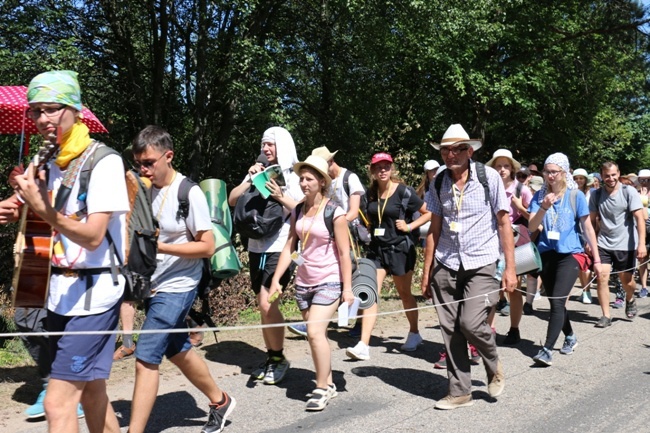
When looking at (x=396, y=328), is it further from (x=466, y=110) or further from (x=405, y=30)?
(x=466, y=110)

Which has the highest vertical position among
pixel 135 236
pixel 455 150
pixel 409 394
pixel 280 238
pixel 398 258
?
pixel 455 150

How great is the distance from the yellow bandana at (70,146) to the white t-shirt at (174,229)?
1127 mm

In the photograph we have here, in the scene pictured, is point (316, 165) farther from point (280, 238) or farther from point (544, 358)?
point (544, 358)

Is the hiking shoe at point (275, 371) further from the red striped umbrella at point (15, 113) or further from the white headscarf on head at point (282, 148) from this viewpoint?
the red striped umbrella at point (15, 113)

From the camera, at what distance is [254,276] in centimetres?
604

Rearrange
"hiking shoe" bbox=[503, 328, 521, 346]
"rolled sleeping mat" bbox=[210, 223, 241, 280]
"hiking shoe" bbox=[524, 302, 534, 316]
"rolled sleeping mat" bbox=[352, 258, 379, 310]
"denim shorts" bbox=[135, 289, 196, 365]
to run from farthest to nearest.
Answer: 1. "hiking shoe" bbox=[524, 302, 534, 316]
2. "hiking shoe" bbox=[503, 328, 521, 346]
3. "rolled sleeping mat" bbox=[352, 258, 379, 310]
4. "rolled sleeping mat" bbox=[210, 223, 241, 280]
5. "denim shorts" bbox=[135, 289, 196, 365]

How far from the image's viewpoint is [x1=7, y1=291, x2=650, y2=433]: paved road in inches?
197

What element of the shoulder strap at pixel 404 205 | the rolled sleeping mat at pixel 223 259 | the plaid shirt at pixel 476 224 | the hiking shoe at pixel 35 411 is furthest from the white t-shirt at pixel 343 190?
the hiking shoe at pixel 35 411

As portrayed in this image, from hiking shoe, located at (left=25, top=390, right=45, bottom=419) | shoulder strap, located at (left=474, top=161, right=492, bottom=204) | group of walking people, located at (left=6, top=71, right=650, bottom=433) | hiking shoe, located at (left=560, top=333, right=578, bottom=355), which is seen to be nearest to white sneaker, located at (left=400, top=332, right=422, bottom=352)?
group of walking people, located at (left=6, top=71, right=650, bottom=433)

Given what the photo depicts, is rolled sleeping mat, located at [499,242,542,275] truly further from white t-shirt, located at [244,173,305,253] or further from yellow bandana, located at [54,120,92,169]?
yellow bandana, located at [54,120,92,169]

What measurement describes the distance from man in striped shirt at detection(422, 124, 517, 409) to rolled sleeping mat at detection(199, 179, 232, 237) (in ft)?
5.43

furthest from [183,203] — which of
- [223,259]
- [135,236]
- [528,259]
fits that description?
[528,259]

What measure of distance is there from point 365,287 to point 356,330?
1.34 m

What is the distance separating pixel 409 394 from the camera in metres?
5.79
